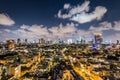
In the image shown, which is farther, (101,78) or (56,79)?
(101,78)

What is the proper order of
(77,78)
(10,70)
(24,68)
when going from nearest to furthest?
(77,78)
(10,70)
(24,68)

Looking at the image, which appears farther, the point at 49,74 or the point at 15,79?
the point at 49,74

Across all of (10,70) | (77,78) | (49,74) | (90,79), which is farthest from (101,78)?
(10,70)

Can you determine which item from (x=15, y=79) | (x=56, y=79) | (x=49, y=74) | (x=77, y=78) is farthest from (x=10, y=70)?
(x=77, y=78)

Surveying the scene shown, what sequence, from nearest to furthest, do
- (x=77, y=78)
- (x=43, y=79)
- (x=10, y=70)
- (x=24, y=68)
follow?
1. (x=43, y=79)
2. (x=77, y=78)
3. (x=10, y=70)
4. (x=24, y=68)

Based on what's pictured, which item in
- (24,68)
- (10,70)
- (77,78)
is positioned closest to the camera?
(77,78)

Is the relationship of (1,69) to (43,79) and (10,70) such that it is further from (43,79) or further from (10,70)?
(43,79)

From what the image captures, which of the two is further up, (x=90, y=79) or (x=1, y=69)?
(x=1, y=69)

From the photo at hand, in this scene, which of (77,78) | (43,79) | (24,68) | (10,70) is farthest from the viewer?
(24,68)

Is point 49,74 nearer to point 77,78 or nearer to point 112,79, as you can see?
point 77,78
